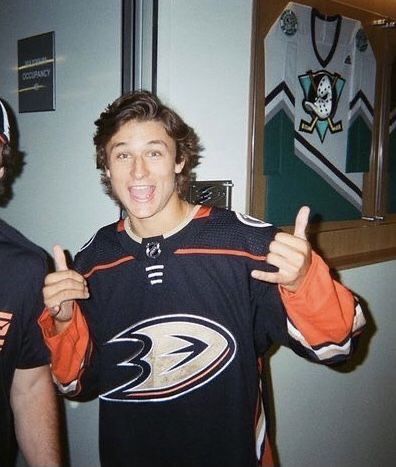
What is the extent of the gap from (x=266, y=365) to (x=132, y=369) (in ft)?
2.36

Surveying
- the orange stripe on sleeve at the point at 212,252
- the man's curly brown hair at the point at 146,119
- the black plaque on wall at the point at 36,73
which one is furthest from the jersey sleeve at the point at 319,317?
the black plaque on wall at the point at 36,73

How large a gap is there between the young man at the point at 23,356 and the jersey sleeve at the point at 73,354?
1.7 inches

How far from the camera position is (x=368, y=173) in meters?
2.51

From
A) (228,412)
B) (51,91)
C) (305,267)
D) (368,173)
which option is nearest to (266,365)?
(228,412)

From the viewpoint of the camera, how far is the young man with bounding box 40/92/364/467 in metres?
1.32

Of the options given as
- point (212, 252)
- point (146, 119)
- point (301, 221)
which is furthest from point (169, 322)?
point (146, 119)

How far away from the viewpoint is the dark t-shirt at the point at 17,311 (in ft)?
4.18

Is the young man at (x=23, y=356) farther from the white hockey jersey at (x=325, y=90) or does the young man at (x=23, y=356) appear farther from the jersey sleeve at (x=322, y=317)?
the white hockey jersey at (x=325, y=90)

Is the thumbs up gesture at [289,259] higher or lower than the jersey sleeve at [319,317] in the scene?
higher

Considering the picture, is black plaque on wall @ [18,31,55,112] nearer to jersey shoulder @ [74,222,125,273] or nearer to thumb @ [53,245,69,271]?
jersey shoulder @ [74,222,125,273]

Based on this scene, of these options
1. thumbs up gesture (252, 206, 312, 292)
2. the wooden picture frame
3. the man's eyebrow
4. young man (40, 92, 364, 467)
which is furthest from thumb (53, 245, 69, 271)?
the wooden picture frame

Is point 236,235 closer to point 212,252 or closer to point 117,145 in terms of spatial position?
point 212,252

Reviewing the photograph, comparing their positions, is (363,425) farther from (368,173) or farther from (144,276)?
(144,276)

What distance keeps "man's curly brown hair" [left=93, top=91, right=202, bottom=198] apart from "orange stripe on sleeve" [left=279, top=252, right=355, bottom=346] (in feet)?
1.66
